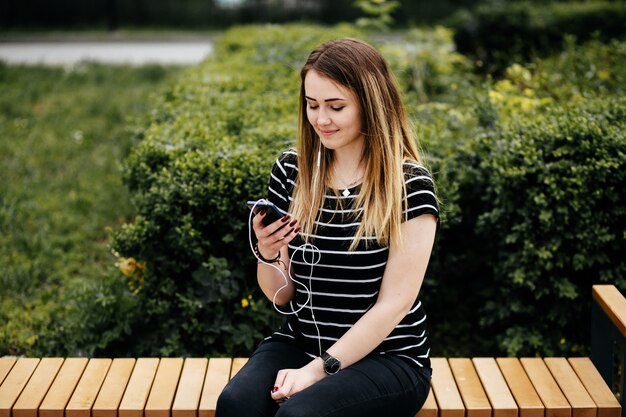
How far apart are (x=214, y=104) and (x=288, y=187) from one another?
2.35 m

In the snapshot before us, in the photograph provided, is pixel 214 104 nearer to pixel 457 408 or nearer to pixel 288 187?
pixel 288 187

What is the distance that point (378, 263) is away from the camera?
112 inches

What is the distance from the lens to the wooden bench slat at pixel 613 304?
3.11 metres

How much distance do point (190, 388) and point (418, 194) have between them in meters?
1.19

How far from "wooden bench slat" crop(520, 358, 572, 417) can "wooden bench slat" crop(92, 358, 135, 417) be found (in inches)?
64.3

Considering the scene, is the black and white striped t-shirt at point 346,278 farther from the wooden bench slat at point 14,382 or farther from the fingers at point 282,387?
the wooden bench slat at point 14,382

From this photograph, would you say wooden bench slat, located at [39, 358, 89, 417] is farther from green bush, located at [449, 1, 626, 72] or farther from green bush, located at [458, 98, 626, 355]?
green bush, located at [449, 1, 626, 72]

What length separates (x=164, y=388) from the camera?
124 inches

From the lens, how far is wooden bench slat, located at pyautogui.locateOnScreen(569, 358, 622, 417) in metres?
3.04

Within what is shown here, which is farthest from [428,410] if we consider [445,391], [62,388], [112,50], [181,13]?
[181,13]

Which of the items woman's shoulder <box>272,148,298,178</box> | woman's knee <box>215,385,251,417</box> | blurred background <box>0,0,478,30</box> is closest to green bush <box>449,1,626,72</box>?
woman's shoulder <box>272,148,298,178</box>

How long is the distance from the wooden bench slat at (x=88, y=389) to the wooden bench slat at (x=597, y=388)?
1.94 meters

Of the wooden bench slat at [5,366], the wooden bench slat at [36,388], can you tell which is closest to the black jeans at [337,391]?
the wooden bench slat at [36,388]

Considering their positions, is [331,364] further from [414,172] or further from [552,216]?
[552,216]
